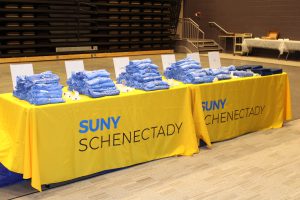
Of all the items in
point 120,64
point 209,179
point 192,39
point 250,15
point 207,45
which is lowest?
point 209,179

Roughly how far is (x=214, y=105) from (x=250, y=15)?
1123cm

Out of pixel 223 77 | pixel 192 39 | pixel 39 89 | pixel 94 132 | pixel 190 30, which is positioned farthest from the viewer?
pixel 190 30

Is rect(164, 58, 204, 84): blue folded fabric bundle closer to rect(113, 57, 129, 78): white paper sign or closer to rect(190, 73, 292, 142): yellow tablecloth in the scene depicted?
rect(190, 73, 292, 142): yellow tablecloth

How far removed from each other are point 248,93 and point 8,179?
2.66 metres

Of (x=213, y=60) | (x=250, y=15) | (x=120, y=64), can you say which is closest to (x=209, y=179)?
(x=120, y=64)

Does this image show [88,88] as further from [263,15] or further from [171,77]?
[263,15]

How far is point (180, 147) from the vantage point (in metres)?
3.61

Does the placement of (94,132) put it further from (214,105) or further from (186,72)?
(214,105)

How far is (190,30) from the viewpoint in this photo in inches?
638

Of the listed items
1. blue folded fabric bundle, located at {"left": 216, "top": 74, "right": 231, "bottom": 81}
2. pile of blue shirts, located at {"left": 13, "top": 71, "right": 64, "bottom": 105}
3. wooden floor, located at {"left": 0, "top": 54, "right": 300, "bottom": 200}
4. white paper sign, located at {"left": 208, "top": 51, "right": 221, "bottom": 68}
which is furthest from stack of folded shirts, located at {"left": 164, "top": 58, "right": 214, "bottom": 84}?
pile of blue shirts, located at {"left": 13, "top": 71, "right": 64, "bottom": 105}

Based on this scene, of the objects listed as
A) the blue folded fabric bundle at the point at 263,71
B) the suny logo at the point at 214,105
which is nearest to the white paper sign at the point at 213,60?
the blue folded fabric bundle at the point at 263,71

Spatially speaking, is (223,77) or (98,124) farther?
(223,77)

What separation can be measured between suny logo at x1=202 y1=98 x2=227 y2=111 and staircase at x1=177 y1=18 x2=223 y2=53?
10247 millimetres

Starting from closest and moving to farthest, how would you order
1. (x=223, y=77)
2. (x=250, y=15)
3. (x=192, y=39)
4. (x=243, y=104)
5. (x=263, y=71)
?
(x=223, y=77) < (x=243, y=104) < (x=263, y=71) < (x=250, y=15) < (x=192, y=39)
